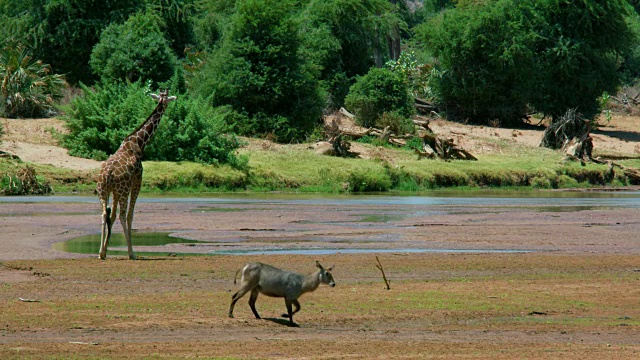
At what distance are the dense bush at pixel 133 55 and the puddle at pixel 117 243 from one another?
21929 mm

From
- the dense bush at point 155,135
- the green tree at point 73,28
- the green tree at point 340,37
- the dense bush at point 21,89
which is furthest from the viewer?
the green tree at point 340,37

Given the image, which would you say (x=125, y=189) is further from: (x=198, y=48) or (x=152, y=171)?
(x=198, y=48)

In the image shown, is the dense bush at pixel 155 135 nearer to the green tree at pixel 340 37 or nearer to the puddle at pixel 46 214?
the puddle at pixel 46 214

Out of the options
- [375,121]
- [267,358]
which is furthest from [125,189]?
[375,121]

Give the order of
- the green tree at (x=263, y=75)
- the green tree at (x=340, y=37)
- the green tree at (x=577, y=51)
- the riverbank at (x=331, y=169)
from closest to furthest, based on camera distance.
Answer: the riverbank at (x=331, y=169) < the green tree at (x=263, y=75) < the green tree at (x=340, y=37) < the green tree at (x=577, y=51)

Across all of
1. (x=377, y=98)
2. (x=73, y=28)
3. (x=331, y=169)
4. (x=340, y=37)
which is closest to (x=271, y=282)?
(x=331, y=169)

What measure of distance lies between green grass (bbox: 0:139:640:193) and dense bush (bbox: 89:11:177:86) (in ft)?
20.0

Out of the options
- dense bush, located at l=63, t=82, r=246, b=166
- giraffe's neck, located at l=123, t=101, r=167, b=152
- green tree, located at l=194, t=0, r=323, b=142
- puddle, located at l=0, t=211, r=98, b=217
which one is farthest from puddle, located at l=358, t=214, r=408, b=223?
green tree, located at l=194, t=0, r=323, b=142

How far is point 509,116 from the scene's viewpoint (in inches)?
2243

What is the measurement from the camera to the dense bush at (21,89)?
41688 millimetres

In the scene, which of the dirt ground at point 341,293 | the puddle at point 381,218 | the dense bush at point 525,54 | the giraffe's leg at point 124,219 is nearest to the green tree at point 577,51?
the dense bush at point 525,54

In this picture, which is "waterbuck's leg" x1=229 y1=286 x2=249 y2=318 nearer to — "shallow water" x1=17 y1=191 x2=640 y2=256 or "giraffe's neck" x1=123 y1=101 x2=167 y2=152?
"shallow water" x1=17 y1=191 x2=640 y2=256

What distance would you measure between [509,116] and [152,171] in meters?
26.4

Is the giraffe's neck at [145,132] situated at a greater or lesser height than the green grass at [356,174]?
greater
